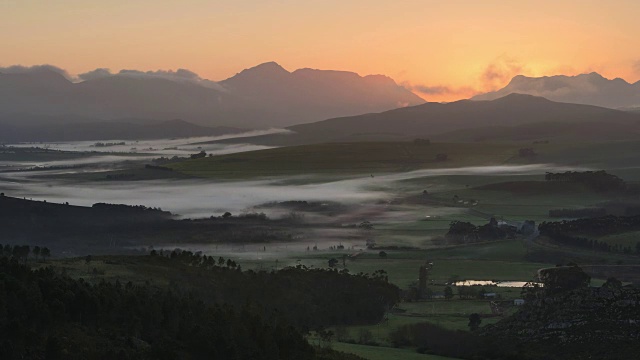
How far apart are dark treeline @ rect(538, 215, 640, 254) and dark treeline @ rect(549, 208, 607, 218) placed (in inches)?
461

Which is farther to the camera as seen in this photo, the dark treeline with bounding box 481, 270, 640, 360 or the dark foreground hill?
the dark foreground hill

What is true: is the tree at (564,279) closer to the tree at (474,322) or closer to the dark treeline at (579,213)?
the tree at (474,322)

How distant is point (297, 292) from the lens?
82.5 m

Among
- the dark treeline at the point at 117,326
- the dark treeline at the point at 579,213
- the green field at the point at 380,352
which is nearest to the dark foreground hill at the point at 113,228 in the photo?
the dark treeline at the point at 579,213

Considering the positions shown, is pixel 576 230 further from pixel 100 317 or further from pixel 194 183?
pixel 194 183

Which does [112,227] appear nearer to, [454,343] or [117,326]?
[454,343]

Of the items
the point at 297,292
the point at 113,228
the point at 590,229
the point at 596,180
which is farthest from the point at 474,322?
the point at 596,180

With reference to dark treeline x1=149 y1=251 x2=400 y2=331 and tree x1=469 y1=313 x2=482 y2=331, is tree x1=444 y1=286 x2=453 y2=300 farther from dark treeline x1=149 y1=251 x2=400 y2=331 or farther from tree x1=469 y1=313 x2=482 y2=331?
tree x1=469 y1=313 x2=482 y2=331

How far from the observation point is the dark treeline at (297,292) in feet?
251

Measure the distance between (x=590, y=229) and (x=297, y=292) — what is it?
2137 inches

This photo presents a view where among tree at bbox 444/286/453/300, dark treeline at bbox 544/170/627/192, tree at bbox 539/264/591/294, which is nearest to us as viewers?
tree at bbox 539/264/591/294

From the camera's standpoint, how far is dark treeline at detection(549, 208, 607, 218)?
14525 cm

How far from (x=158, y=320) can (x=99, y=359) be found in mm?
9036

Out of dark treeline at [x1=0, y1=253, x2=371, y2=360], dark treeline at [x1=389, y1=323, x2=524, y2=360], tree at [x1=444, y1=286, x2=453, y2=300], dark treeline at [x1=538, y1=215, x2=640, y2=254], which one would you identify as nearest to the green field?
dark treeline at [x1=389, y1=323, x2=524, y2=360]
